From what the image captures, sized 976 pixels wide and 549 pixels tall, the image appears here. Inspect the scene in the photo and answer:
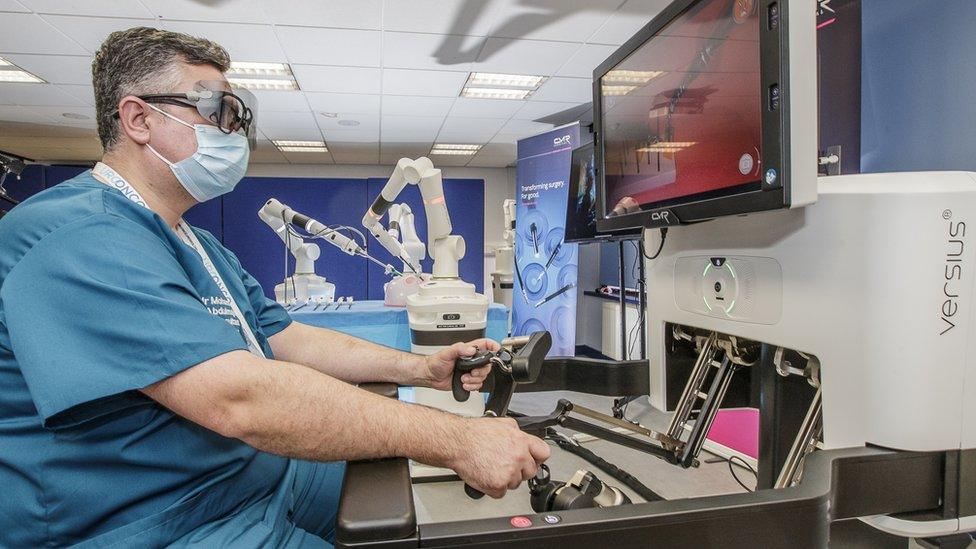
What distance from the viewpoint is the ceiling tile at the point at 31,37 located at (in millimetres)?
3596

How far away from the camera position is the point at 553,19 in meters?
3.75

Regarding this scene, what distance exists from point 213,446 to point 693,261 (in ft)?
3.34

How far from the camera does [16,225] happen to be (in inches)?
33.2

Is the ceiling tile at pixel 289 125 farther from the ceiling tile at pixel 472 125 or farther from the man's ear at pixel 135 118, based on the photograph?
the man's ear at pixel 135 118

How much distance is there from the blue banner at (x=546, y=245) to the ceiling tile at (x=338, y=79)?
74.7 inches

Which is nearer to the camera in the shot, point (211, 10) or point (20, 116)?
point (211, 10)

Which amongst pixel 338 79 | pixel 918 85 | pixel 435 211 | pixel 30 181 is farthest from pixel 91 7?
pixel 30 181

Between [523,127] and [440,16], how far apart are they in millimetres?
3435

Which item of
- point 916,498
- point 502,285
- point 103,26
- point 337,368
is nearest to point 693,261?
point 916,498

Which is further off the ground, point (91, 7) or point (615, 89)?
point (91, 7)

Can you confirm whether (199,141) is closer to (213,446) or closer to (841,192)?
(213,446)

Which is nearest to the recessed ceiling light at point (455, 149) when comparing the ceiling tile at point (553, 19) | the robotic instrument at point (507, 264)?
the robotic instrument at point (507, 264)

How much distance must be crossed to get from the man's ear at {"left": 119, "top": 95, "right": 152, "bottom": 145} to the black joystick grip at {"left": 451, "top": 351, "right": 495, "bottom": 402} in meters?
0.87

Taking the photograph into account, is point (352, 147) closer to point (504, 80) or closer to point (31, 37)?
point (504, 80)
